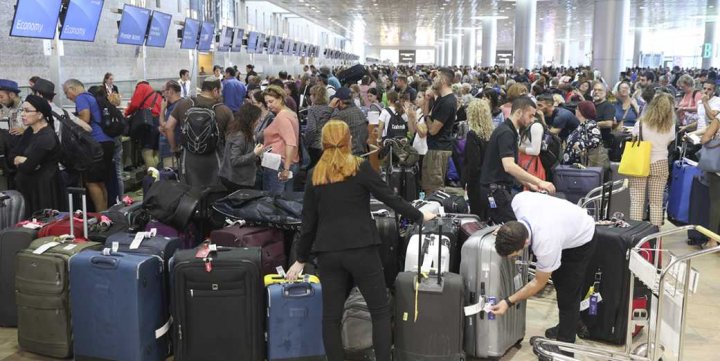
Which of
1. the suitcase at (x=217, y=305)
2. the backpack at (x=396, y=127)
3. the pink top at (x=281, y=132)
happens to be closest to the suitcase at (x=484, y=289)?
the suitcase at (x=217, y=305)

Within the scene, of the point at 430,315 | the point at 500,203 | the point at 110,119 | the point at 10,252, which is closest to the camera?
the point at 430,315

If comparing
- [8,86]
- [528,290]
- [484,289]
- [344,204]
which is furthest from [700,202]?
[8,86]

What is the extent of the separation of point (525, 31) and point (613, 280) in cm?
2785

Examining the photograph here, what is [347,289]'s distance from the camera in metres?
3.66

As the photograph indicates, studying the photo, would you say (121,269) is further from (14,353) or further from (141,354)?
(14,353)

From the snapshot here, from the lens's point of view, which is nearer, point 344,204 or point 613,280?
point 344,204

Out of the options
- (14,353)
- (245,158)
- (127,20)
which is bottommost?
(14,353)

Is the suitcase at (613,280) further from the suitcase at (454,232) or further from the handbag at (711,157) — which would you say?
the handbag at (711,157)

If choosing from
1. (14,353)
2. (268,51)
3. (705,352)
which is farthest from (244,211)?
(268,51)

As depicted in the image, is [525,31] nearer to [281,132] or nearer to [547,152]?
[547,152]

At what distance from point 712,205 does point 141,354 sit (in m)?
5.20

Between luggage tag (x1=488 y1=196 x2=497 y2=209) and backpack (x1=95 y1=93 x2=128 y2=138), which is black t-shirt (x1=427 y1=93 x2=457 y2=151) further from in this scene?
backpack (x1=95 y1=93 x2=128 y2=138)

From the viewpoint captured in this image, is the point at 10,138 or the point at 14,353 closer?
the point at 14,353

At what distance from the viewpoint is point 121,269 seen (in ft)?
12.6
